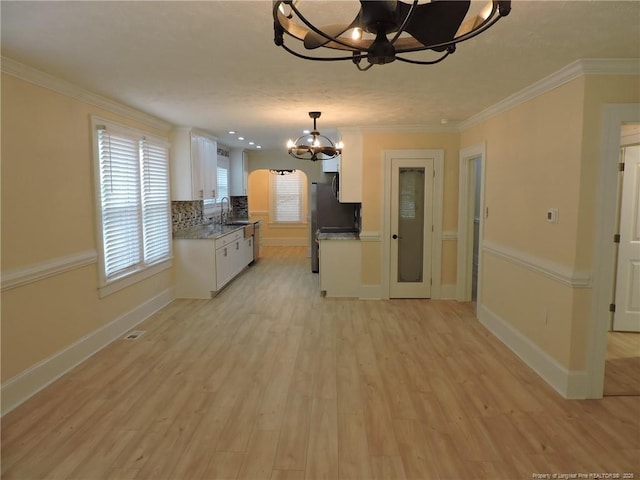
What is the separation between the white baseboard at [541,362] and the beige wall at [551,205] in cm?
5

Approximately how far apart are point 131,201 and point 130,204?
42mm

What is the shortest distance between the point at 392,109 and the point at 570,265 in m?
2.40

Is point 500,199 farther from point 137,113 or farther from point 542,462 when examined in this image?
point 137,113

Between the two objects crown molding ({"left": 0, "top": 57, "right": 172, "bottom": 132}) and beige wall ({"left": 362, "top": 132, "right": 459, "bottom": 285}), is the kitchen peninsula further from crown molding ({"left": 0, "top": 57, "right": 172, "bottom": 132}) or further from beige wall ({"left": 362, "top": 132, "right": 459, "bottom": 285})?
beige wall ({"left": 362, "top": 132, "right": 459, "bottom": 285})

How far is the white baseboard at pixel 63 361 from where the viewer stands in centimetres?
285

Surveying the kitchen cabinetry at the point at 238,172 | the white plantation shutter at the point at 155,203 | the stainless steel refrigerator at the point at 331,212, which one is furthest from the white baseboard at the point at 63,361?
the kitchen cabinetry at the point at 238,172

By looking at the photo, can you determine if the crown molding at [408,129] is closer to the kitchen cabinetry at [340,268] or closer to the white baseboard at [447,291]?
the kitchen cabinetry at [340,268]

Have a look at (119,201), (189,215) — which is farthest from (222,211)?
(119,201)

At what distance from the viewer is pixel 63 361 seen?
11.1 ft

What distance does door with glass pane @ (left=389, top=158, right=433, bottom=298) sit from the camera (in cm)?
560

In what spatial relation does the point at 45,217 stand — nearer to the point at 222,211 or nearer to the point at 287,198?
the point at 222,211

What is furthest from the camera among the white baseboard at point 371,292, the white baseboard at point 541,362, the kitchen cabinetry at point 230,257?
the kitchen cabinetry at point 230,257

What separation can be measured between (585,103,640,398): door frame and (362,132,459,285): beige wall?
8.93ft

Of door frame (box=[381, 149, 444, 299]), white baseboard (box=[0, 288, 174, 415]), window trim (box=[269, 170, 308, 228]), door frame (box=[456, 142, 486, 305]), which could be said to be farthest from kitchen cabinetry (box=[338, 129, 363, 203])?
window trim (box=[269, 170, 308, 228])
